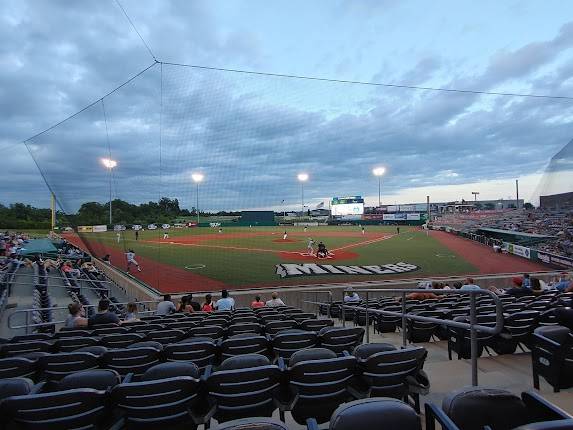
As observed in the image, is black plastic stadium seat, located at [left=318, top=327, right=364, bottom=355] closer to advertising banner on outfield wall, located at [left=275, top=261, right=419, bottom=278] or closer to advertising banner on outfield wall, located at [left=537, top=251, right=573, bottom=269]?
advertising banner on outfield wall, located at [left=275, top=261, right=419, bottom=278]

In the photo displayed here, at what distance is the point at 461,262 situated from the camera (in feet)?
78.4

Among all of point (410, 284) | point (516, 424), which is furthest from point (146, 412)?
point (410, 284)

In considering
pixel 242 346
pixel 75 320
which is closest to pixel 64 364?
pixel 242 346

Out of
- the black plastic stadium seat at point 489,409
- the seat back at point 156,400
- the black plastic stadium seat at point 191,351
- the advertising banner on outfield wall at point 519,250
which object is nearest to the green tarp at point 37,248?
the black plastic stadium seat at point 191,351

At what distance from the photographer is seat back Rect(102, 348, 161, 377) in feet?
13.1

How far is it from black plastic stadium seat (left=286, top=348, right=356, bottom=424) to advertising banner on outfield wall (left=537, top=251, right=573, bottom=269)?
23.6 meters

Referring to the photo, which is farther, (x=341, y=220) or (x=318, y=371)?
(x=341, y=220)

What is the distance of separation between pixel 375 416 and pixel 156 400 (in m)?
1.72

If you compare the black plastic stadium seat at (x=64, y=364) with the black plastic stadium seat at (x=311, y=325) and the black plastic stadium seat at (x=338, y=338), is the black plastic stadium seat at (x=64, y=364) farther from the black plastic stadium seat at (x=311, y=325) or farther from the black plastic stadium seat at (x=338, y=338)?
the black plastic stadium seat at (x=311, y=325)

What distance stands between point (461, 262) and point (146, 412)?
82.2 feet

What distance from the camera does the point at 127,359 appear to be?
399 cm

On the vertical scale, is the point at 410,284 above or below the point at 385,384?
below

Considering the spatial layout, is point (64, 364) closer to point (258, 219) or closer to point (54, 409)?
point (54, 409)

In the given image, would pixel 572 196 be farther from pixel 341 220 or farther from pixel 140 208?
pixel 341 220
